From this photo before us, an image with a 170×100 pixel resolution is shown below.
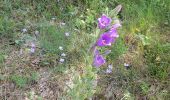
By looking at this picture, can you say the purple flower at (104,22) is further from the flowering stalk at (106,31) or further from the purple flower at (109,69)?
the purple flower at (109,69)

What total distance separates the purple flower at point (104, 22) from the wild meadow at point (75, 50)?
2.25 feet

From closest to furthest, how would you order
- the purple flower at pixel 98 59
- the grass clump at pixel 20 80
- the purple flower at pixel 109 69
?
the purple flower at pixel 98 59, the grass clump at pixel 20 80, the purple flower at pixel 109 69

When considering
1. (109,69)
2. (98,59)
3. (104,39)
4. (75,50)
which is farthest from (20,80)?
(104,39)

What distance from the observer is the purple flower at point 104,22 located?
7.87ft

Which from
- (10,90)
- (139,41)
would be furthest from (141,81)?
(10,90)

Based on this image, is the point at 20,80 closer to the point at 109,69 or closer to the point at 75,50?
the point at 75,50

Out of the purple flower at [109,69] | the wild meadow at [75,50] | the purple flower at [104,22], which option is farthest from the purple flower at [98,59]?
the purple flower at [109,69]

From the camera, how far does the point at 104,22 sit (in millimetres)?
2412

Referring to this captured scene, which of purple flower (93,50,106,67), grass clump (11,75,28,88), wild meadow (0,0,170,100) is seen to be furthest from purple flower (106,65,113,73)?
purple flower (93,50,106,67)

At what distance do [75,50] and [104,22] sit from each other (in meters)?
1.39

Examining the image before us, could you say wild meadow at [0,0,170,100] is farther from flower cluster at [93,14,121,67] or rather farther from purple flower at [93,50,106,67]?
flower cluster at [93,14,121,67]

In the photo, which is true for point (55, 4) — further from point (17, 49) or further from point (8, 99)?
point (8, 99)

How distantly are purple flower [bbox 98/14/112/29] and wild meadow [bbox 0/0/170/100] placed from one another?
69 cm

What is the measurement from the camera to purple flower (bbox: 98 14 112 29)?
94.4 inches
